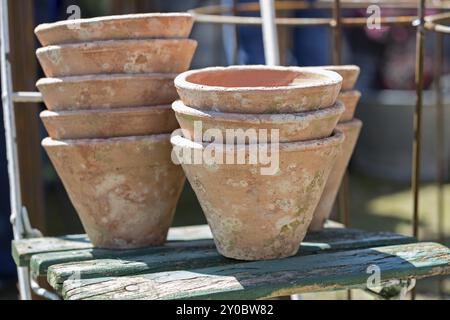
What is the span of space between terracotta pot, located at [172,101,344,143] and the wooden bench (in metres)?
0.30

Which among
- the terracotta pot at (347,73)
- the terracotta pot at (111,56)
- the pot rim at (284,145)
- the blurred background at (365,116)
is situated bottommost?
the blurred background at (365,116)

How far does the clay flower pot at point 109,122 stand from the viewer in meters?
1.91

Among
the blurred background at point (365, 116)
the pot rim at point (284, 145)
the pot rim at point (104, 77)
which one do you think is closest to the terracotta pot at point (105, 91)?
the pot rim at point (104, 77)

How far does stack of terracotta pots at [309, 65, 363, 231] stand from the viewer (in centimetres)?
218

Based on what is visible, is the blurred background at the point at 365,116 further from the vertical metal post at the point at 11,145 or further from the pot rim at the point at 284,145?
the pot rim at the point at 284,145

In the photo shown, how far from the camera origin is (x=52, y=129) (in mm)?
1979


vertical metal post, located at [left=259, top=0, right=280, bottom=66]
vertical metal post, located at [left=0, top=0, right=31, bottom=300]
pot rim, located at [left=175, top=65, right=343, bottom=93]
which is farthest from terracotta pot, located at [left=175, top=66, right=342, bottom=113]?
vertical metal post, located at [left=0, top=0, right=31, bottom=300]

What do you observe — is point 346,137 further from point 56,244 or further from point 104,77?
point 56,244

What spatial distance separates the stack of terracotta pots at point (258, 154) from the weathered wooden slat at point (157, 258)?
96 mm

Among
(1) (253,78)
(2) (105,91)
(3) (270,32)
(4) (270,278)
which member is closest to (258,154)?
(4) (270,278)

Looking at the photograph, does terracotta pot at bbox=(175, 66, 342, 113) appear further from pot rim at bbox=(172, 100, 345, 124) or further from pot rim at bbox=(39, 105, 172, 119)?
pot rim at bbox=(39, 105, 172, 119)

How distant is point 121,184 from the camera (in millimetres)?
1976
